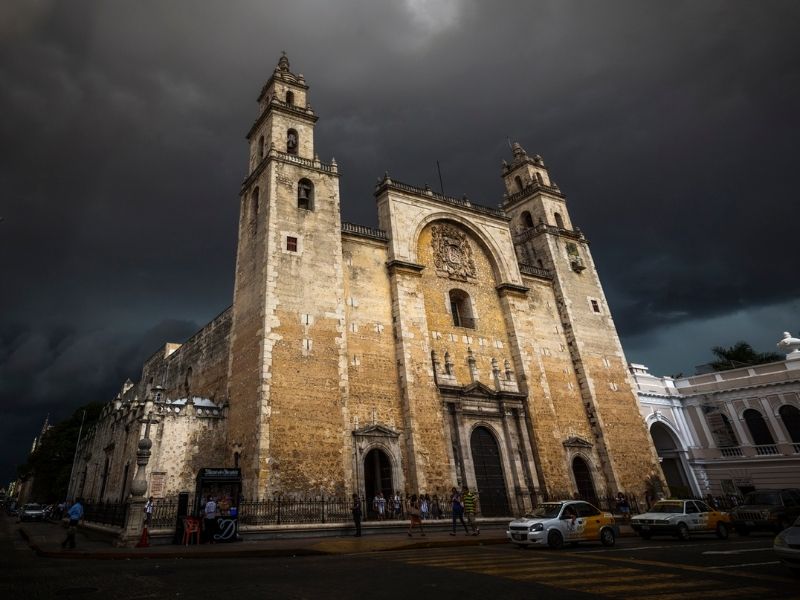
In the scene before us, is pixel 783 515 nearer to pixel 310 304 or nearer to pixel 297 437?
pixel 297 437

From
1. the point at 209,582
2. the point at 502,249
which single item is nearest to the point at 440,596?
the point at 209,582

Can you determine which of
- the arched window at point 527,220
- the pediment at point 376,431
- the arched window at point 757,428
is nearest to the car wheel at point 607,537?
the pediment at point 376,431

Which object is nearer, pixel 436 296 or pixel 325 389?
pixel 325 389

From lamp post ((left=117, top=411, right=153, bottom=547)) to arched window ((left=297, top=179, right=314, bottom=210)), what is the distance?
42.1ft

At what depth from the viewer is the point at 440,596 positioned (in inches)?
231

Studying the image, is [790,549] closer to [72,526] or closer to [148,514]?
[148,514]

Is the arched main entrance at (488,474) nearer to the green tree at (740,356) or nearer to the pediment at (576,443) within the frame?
the pediment at (576,443)

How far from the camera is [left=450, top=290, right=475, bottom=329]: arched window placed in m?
25.3

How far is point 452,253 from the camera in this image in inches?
1051

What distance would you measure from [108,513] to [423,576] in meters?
16.5

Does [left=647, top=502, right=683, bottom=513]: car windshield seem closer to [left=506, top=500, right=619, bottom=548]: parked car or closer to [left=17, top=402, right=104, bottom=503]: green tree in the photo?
[left=506, top=500, right=619, bottom=548]: parked car

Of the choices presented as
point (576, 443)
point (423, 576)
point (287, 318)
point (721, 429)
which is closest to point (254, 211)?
point (287, 318)

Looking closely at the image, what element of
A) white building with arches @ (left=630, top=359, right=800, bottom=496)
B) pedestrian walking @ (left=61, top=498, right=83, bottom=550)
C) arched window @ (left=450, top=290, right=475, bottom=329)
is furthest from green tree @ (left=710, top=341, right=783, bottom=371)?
pedestrian walking @ (left=61, top=498, right=83, bottom=550)

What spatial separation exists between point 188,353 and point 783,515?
93.1 ft
